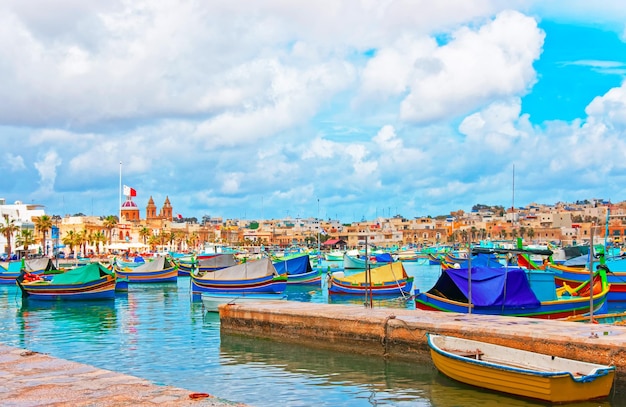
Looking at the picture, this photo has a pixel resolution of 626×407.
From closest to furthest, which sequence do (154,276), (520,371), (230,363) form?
(520,371), (230,363), (154,276)

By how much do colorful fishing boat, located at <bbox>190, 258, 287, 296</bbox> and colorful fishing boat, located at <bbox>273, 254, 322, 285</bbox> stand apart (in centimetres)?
1505

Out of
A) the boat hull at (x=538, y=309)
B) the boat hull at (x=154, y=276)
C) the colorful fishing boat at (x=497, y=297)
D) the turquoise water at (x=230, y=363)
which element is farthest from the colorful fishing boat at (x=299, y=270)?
the boat hull at (x=538, y=309)

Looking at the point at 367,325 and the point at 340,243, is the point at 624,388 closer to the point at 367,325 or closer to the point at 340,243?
the point at 367,325

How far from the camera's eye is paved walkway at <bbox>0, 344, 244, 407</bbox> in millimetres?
10461

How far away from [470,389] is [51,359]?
8509 millimetres

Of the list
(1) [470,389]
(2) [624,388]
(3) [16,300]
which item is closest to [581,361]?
(2) [624,388]

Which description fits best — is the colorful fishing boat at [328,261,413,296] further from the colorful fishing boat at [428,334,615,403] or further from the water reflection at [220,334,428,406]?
the colorful fishing boat at [428,334,615,403]

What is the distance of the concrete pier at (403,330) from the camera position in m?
15.1

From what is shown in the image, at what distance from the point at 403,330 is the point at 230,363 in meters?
4.67

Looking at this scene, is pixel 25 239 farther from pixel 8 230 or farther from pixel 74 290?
pixel 74 290

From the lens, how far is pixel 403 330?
18.8 meters

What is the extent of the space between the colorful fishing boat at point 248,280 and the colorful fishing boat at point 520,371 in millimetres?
20805

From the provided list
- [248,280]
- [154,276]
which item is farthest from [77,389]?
[154,276]

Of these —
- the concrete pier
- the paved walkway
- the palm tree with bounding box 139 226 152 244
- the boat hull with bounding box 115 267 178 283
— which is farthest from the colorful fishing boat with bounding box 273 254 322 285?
the palm tree with bounding box 139 226 152 244
